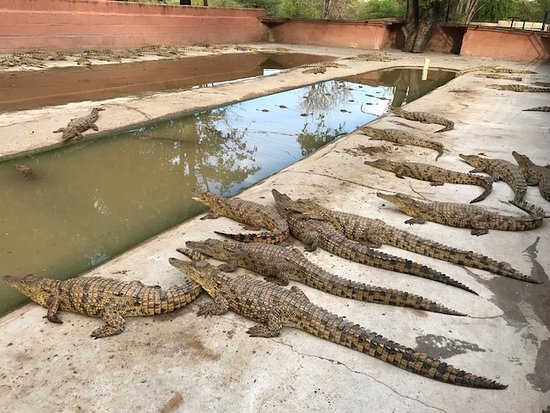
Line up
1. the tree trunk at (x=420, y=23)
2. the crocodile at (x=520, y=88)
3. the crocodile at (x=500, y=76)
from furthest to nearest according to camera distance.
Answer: the tree trunk at (x=420, y=23)
the crocodile at (x=500, y=76)
the crocodile at (x=520, y=88)

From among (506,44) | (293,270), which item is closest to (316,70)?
(506,44)

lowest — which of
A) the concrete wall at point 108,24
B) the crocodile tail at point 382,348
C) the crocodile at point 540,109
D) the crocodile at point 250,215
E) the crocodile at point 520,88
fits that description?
the crocodile tail at point 382,348

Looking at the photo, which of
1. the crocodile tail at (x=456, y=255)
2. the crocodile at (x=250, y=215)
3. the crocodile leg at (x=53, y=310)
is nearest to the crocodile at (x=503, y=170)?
the crocodile tail at (x=456, y=255)

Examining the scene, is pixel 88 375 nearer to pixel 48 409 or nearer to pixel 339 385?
pixel 48 409

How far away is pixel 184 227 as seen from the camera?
5.22 metres

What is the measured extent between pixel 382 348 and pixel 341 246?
1.59 metres

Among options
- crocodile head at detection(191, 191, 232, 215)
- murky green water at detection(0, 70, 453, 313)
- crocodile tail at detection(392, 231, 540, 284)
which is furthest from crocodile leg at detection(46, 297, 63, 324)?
crocodile tail at detection(392, 231, 540, 284)

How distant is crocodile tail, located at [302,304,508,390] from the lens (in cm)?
298

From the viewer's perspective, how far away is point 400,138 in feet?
28.6

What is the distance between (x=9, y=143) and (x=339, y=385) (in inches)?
284

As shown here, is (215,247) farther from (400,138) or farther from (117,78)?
(117,78)

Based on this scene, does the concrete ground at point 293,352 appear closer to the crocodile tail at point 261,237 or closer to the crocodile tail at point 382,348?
the crocodile tail at point 382,348

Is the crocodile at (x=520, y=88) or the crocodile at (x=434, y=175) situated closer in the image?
the crocodile at (x=434, y=175)

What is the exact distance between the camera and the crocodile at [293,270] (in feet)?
12.5
